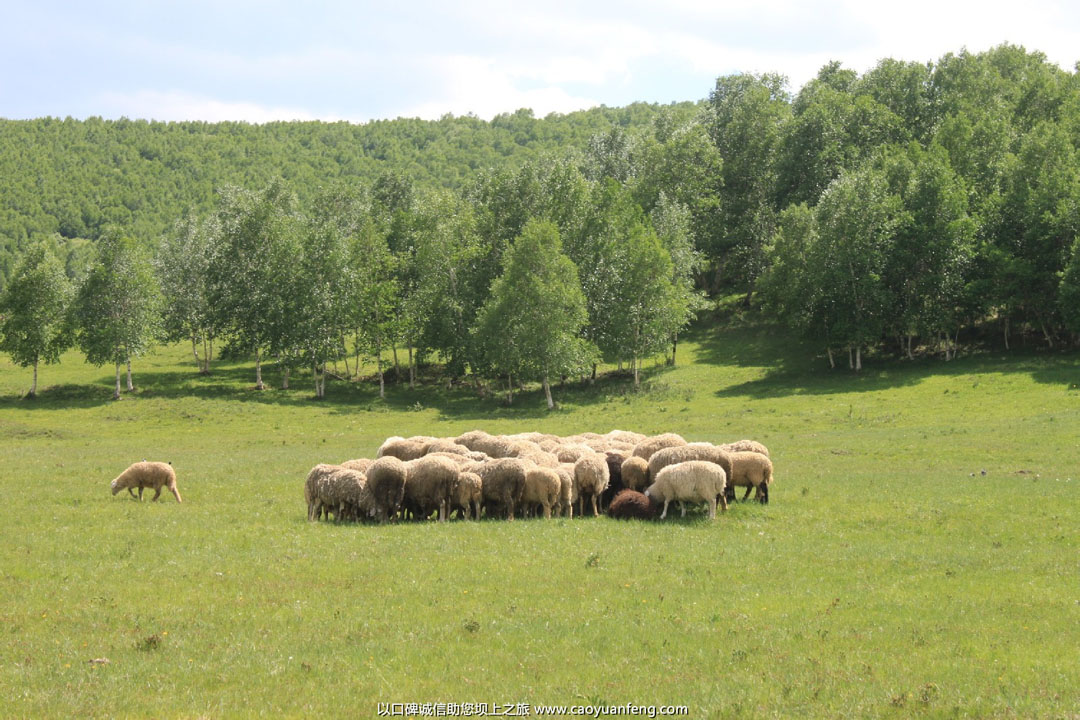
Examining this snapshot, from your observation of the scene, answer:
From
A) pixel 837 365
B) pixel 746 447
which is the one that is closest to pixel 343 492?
pixel 746 447

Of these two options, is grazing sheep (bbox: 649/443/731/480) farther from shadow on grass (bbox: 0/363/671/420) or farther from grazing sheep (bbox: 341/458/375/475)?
shadow on grass (bbox: 0/363/671/420)

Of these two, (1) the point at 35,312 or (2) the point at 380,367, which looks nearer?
(2) the point at 380,367

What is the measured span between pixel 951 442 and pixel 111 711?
3744 cm

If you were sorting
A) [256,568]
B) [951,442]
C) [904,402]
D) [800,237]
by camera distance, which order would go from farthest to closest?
1. [800,237]
2. [904,402]
3. [951,442]
4. [256,568]

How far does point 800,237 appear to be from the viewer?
75.0 metres

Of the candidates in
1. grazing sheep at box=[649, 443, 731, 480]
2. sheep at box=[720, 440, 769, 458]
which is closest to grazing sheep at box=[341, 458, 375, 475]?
grazing sheep at box=[649, 443, 731, 480]

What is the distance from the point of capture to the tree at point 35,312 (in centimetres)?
7256

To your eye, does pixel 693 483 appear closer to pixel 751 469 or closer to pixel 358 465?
pixel 751 469

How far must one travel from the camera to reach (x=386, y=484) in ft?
83.1

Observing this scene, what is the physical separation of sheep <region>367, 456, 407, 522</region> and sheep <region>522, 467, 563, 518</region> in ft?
11.7

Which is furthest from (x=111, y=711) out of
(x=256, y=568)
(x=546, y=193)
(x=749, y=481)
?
(x=546, y=193)

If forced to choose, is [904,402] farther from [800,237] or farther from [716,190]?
[716,190]

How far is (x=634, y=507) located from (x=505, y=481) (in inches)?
151

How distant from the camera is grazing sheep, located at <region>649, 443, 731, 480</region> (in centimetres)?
2698
